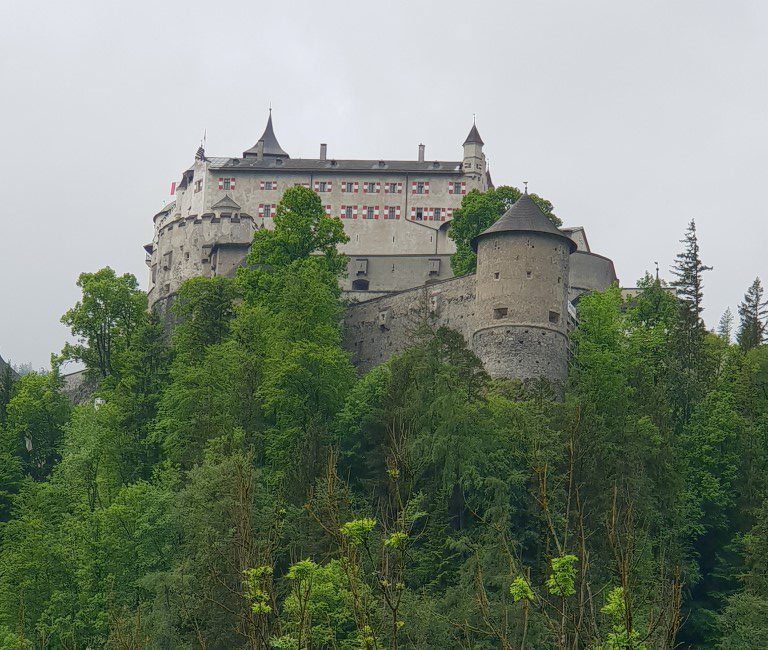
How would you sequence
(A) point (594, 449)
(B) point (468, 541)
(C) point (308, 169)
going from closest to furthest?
(B) point (468, 541) → (A) point (594, 449) → (C) point (308, 169)

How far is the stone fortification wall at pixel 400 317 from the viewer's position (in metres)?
52.8

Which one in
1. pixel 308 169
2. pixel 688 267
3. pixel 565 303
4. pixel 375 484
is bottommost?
pixel 375 484

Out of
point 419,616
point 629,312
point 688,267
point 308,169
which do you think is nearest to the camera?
point 419,616

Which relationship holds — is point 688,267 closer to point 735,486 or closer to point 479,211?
point 479,211

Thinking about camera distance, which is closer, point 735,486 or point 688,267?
point 735,486

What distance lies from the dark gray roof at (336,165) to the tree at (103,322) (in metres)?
15.2

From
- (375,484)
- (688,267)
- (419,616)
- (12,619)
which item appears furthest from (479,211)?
(419,616)

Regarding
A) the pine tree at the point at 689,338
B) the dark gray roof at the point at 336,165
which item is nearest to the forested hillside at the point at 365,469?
the pine tree at the point at 689,338

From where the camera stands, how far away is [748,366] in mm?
51812

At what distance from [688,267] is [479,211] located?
9048 millimetres

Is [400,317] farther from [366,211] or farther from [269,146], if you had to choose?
[269,146]

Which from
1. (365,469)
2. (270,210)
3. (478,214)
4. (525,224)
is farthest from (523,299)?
(270,210)

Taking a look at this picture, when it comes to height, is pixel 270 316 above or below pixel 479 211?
below

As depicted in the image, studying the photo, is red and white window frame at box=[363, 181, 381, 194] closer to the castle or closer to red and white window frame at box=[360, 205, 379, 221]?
the castle
